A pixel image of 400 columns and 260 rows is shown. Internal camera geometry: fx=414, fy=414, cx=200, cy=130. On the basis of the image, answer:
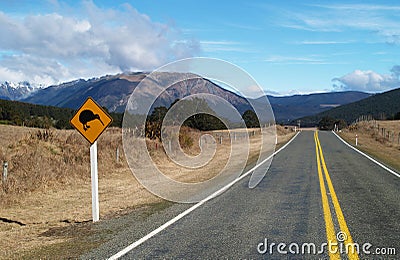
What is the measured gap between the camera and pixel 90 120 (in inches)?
351

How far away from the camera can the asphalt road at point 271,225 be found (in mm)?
6082

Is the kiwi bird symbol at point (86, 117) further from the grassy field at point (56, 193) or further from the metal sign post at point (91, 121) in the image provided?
the grassy field at point (56, 193)

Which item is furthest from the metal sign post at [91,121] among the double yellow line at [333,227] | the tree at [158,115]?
the tree at [158,115]

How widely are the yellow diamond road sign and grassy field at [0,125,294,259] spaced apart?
1.91m

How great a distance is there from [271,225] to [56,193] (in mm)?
7962

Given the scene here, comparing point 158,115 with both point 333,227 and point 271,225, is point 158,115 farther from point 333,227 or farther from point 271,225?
point 333,227

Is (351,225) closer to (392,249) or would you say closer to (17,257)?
(392,249)

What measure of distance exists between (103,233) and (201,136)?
80.5 ft

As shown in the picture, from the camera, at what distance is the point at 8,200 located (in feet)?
37.6

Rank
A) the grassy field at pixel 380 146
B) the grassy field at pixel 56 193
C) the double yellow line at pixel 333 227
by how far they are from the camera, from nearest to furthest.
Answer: the double yellow line at pixel 333 227
the grassy field at pixel 56 193
the grassy field at pixel 380 146

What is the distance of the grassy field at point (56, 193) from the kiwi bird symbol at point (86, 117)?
2.08 metres

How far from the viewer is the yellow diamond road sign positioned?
8867mm

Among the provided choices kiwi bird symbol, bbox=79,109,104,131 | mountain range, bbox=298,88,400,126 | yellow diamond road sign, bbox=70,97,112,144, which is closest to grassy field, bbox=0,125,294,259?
yellow diamond road sign, bbox=70,97,112,144

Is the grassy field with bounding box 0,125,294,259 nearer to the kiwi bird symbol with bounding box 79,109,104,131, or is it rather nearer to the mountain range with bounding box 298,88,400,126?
the kiwi bird symbol with bounding box 79,109,104,131
